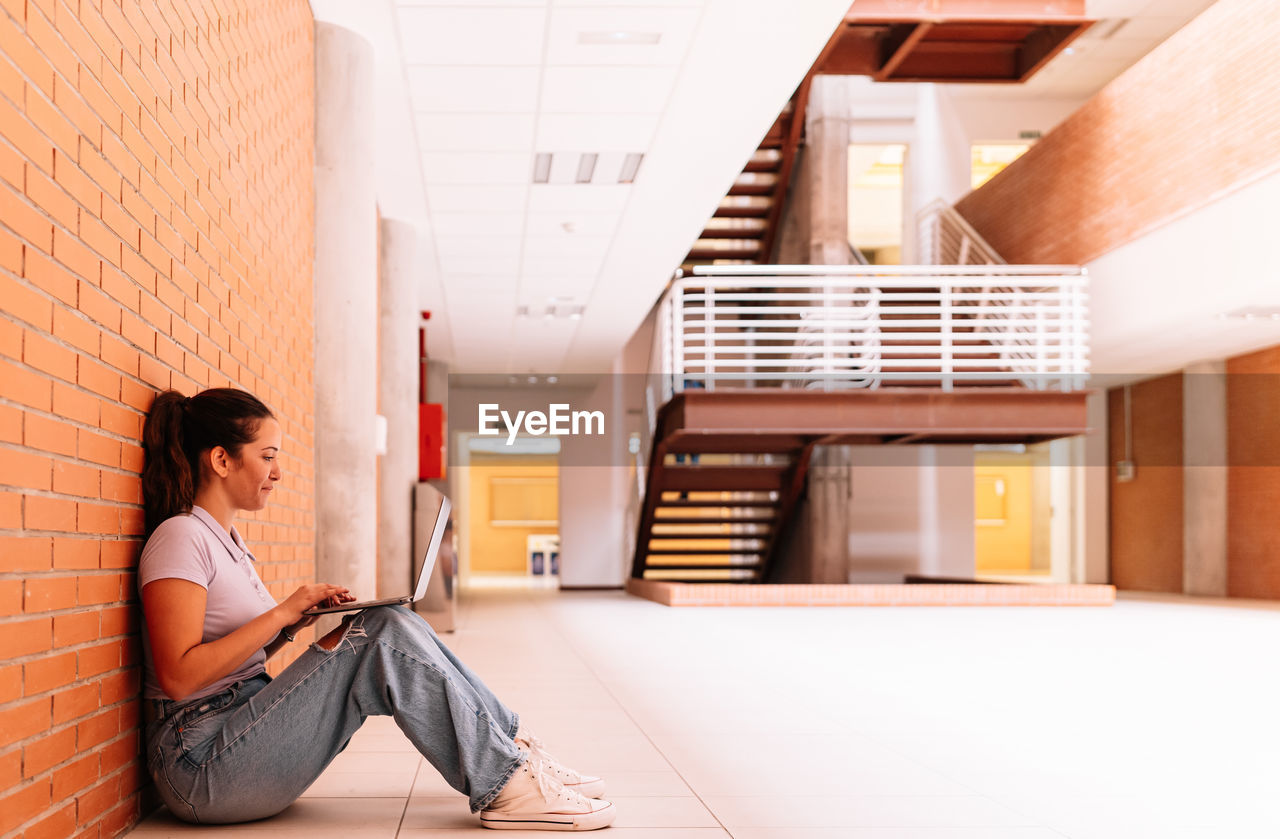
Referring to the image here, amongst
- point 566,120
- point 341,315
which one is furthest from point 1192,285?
point 341,315

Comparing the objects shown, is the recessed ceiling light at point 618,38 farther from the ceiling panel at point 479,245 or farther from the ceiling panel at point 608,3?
the ceiling panel at point 479,245

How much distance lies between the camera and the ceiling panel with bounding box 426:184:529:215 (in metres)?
7.65

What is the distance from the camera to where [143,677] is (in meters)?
2.55

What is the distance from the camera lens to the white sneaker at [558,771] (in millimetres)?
2570

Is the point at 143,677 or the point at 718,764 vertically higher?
the point at 143,677

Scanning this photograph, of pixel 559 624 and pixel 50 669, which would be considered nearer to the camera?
pixel 50 669

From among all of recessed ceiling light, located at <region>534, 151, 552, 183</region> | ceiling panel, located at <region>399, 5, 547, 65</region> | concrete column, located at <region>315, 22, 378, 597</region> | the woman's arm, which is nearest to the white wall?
recessed ceiling light, located at <region>534, 151, 552, 183</region>

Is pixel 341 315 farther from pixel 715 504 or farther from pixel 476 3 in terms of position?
pixel 715 504

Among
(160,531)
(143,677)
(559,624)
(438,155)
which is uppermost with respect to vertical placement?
(438,155)

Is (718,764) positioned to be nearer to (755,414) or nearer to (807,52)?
(807,52)

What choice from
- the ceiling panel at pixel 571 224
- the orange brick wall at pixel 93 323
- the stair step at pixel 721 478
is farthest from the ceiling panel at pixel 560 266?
the orange brick wall at pixel 93 323

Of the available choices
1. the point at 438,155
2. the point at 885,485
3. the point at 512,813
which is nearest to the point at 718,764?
the point at 512,813

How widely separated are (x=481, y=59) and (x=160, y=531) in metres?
3.73

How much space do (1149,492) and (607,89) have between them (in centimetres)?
1126
